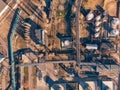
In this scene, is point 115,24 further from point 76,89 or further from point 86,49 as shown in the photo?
point 76,89

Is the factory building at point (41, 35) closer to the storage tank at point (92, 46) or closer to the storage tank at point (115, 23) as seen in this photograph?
the storage tank at point (92, 46)

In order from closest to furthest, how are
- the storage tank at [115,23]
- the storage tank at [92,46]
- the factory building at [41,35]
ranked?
1. the storage tank at [115,23]
2. the storage tank at [92,46]
3. the factory building at [41,35]

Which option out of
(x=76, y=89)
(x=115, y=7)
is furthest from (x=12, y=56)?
(x=115, y=7)


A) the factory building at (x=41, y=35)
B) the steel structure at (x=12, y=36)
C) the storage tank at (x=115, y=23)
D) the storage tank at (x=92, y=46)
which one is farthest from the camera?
the steel structure at (x=12, y=36)

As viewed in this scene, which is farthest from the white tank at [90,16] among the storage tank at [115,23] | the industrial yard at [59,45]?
the storage tank at [115,23]

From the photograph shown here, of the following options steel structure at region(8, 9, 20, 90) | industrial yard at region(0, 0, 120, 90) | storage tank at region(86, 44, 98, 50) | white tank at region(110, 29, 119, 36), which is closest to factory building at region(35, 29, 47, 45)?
industrial yard at region(0, 0, 120, 90)

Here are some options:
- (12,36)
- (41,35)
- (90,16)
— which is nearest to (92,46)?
(90,16)

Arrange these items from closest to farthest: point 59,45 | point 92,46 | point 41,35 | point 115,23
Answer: point 115,23
point 92,46
point 41,35
point 59,45

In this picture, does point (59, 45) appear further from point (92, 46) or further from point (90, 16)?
point (90, 16)
